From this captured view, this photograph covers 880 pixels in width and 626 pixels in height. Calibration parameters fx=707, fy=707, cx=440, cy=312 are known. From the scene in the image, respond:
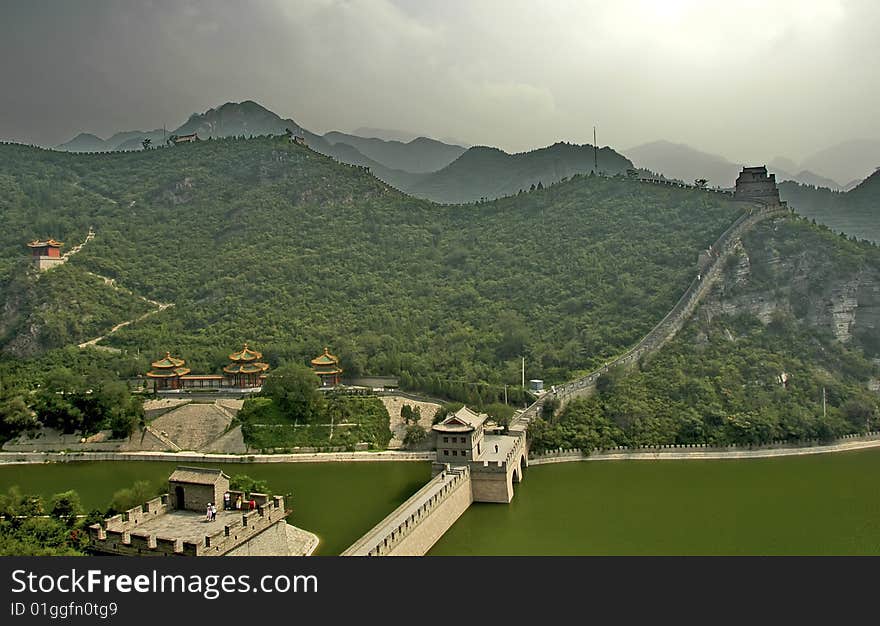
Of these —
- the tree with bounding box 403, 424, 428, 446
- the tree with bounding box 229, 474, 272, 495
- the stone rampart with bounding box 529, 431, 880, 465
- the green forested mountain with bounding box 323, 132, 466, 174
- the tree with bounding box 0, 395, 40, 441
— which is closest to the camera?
the tree with bounding box 229, 474, 272, 495

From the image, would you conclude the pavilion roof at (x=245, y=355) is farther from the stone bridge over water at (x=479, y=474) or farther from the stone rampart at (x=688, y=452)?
the stone rampart at (x=688, y=452)

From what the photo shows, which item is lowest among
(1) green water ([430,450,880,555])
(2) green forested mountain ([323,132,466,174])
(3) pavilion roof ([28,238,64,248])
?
(1) green water ([430,450,880,555])

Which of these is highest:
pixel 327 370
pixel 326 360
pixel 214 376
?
pixel 326 360

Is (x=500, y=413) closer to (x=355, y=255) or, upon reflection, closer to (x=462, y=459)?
(x=462, y=459)

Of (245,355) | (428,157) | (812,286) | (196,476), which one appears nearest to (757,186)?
(812,286)

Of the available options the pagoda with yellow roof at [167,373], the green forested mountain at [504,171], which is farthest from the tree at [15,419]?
the green forested mountain at [504,171]

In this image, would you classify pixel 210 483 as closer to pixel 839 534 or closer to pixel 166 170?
pixel 839 534

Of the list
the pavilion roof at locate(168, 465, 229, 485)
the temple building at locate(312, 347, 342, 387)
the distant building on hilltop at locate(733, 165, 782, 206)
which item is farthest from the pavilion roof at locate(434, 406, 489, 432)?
the distant building on hilltop at locate(733, 165, 782, 206)

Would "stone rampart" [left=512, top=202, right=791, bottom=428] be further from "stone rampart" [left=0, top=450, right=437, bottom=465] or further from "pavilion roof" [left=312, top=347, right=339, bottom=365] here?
"pavilion roof" [left=312, top=347, right=339, bottom=365]
